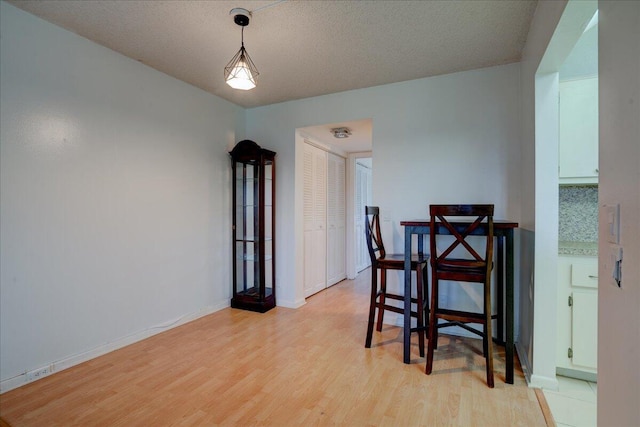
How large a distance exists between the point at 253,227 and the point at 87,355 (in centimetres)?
193

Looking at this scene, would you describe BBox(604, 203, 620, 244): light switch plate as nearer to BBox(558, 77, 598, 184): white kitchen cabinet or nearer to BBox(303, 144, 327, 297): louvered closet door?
BBox(558, 77, 598, 184): white kitchen cabinet

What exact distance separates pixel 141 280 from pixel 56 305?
65 centimetres

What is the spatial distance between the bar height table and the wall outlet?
2.57m

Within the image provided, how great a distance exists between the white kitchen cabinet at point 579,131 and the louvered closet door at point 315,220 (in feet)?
8.88

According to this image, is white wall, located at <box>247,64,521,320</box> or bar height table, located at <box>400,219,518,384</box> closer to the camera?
bar height table, located at <box>400,219,518,384</box>

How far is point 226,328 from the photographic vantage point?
310 cm

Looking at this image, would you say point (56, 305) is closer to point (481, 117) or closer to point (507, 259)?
point (507, 259)

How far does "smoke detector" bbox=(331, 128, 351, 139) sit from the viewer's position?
394 cm

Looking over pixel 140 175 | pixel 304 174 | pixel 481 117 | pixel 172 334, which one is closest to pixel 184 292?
pixel 172 334

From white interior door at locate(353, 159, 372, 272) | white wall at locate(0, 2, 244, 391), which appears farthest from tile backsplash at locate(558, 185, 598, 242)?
white wall at locate(0, 2, 244, 391)

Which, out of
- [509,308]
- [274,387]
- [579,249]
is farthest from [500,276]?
[274,387]

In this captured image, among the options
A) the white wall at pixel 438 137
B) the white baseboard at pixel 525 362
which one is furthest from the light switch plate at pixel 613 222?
the white wall at pixel 438 137

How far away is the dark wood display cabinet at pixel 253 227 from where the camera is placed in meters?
3.62

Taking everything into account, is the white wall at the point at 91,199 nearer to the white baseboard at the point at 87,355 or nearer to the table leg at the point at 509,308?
the white baseboard at the point at 87,355
